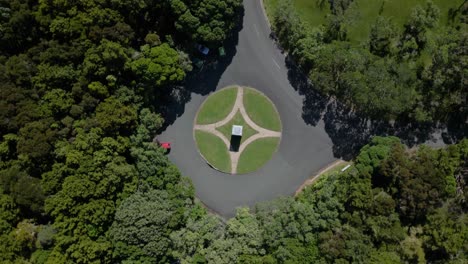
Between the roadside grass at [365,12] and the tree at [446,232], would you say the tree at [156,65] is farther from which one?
the tree at [446,232]

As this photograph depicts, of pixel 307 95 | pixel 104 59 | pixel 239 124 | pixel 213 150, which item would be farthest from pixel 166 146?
pixel 307 95

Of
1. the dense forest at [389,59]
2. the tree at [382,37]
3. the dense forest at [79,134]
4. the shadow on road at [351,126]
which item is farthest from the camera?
the shadow on road at [351,126]

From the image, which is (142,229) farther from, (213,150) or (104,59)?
(104,59)

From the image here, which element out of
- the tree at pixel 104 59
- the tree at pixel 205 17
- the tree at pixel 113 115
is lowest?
the tree at pixel 113 115

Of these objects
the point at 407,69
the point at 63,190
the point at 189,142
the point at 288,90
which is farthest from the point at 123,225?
the point at 407,69

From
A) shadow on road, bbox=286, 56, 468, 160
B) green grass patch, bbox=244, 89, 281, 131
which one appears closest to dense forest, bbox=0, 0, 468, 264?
shadow on road, bbox=286, 56, 468, 160

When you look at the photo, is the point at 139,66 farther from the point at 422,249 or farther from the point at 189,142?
the point at 422,249

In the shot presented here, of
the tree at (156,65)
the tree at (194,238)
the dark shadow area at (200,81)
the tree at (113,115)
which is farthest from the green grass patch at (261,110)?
the tree at (113,115)
